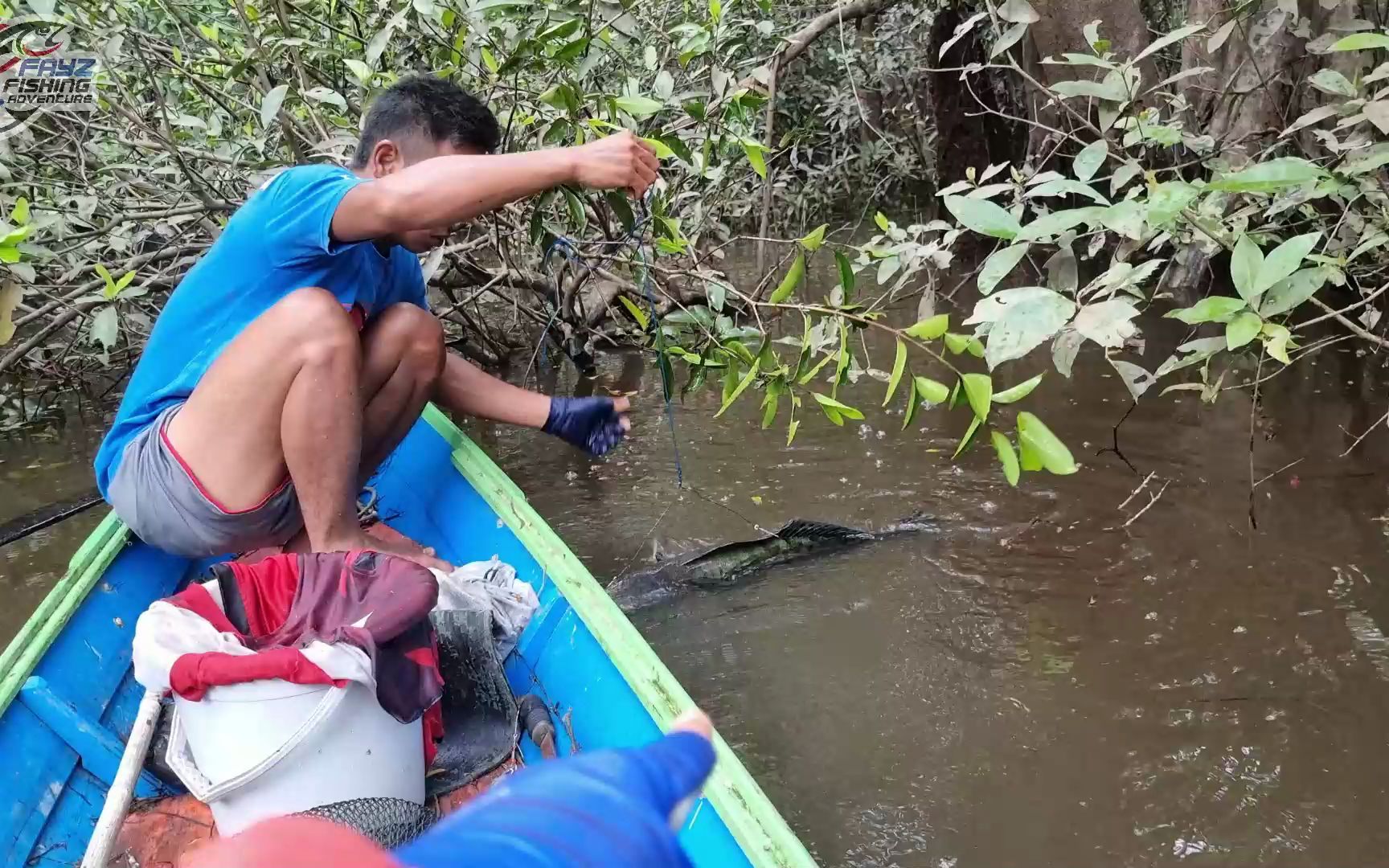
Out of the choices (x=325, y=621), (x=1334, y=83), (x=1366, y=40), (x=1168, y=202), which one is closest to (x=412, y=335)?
(x=325, y=621)

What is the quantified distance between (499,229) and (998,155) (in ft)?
14.5

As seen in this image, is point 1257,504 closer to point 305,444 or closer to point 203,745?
point 305,444

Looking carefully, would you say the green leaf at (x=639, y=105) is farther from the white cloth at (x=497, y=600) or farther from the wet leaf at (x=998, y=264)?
the white cloth at (x=497, y=600)

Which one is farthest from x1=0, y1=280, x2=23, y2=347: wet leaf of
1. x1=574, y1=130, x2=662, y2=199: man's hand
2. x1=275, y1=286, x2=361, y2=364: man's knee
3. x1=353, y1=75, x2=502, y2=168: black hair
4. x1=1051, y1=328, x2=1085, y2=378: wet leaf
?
x1=1051, y1=328, x2=1085, y2=378: wet leaf

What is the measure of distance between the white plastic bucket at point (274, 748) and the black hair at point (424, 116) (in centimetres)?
117

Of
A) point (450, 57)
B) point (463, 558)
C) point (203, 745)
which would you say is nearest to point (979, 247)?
point (450, 57)

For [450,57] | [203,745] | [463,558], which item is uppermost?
[450,57]

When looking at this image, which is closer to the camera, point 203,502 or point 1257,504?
point 203,502

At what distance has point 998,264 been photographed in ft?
5.71

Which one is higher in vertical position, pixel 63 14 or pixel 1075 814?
pixel 63 14

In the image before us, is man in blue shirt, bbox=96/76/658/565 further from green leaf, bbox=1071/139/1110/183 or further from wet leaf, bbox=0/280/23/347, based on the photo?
green leaf, bbox=1071/139/1110/183

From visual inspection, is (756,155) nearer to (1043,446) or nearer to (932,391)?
(932,391)

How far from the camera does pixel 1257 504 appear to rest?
302 centimetres

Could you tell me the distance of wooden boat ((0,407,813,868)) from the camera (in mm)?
1271
